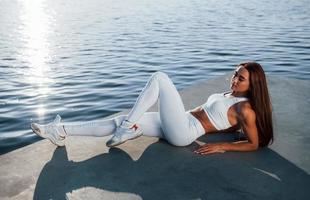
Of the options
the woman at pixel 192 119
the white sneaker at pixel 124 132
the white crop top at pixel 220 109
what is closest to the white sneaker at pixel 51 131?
the woman at pixel 192 119

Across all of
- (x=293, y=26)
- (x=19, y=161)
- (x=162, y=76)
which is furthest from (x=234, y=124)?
(x=293, y=26)

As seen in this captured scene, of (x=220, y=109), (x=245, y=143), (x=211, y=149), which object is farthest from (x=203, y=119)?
(x=245, y=143)

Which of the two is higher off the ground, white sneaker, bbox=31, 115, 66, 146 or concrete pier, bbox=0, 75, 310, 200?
white sneaker, bbox=31, 115, 66, 146

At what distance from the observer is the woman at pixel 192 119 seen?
14.7 feet

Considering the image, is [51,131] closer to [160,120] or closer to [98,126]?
[98,126]

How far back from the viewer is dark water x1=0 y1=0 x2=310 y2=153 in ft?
28.7

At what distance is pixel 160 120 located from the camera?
4.89 metres

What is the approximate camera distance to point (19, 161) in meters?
4.57

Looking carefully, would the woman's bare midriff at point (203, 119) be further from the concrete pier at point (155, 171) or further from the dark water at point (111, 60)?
the dark water at point (111, 60)

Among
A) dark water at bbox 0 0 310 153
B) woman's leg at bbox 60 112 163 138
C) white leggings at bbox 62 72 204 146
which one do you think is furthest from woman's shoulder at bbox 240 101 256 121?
dark water at bbox 0 0 310 153

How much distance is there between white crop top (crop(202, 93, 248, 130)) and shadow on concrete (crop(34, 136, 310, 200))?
0.40 m

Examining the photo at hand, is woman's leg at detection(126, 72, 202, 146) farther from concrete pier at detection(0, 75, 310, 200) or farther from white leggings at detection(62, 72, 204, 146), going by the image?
concrete pier at detection(0, 75, 310, 200)

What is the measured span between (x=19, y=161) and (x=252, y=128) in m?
2.59

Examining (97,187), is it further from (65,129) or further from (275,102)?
(275,102)
